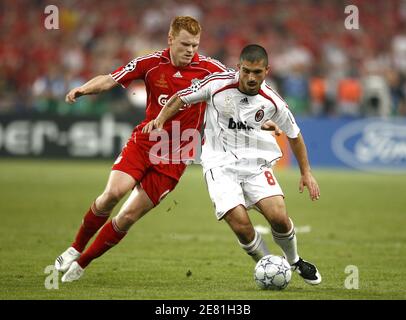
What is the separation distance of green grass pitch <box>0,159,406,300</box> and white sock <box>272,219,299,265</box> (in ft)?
0.87

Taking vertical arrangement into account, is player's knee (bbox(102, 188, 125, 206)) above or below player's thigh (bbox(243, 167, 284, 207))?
below

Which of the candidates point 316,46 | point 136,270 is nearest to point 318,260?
point 136,270

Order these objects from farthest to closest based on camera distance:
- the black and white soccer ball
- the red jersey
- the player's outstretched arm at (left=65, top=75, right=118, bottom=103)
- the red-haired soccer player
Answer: the red jersey, the red-haired soccer player, the player's outstretched arm at (left=65, top=75, right=118, bottom=103), the black and white soccer ball

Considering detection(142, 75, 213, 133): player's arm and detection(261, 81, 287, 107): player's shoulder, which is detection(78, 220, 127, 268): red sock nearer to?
detection(142, 75, 213, 133): player's arm

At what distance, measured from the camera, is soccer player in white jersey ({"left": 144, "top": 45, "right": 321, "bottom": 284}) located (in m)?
7.96

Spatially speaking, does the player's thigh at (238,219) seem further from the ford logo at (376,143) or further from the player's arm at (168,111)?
the ford logo at (376,143)

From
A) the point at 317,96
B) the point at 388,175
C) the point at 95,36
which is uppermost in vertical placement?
the point at 95,36

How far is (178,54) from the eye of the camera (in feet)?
28.0

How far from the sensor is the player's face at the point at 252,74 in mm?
7664

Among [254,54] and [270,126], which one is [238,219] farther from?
[254,54]

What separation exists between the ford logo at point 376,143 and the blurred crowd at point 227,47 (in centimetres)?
58

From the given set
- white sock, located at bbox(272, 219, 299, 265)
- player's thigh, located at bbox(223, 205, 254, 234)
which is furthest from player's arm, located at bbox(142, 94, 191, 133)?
white sock, located at bbox(272, 219, 299, 265)
